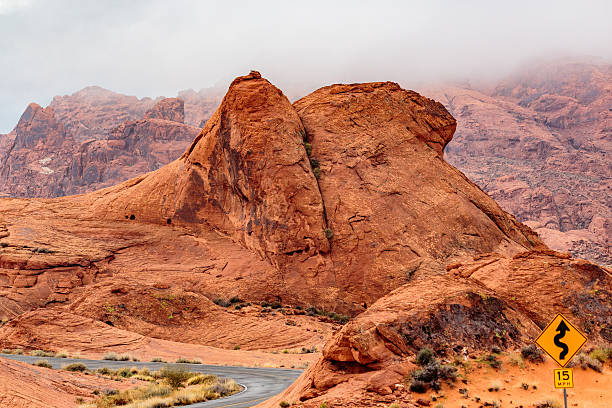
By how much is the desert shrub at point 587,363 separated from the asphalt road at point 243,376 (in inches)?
342

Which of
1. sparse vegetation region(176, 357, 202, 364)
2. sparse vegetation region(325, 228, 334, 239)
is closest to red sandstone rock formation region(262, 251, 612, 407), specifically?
sparse vegetation region(176, 357, 202, 364)

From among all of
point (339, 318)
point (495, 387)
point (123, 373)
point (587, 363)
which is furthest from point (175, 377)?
point (339, 318)

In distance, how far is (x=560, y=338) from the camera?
984 cm

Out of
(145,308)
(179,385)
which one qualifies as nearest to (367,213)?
(145,308)

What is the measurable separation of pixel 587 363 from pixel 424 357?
344 cm

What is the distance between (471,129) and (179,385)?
171821 millimetres

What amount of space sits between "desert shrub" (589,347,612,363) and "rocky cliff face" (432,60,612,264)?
91886 mm

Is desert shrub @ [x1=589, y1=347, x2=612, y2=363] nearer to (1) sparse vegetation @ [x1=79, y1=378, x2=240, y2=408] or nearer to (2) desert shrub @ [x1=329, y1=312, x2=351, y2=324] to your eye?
(1) sparse vegetation @ [x1=79, y1=378, x2=240, y2=408]

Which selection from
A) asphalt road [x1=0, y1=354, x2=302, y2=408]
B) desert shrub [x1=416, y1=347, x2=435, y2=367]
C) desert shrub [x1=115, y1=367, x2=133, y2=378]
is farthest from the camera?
desert shrub [x1=115, y1=367, x2=133, y2=378]

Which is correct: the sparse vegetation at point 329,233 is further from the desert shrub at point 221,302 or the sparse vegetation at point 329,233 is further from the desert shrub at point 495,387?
the desert shrub at point 495,387

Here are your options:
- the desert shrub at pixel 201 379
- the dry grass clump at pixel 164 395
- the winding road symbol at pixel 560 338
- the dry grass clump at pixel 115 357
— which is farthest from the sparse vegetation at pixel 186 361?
the winding road symbol at pixel 560 338

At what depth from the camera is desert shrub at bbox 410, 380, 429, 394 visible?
35.1 ft

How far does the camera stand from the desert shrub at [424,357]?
11445mm

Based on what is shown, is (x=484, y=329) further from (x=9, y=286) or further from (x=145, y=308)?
(x=9, y=286)
